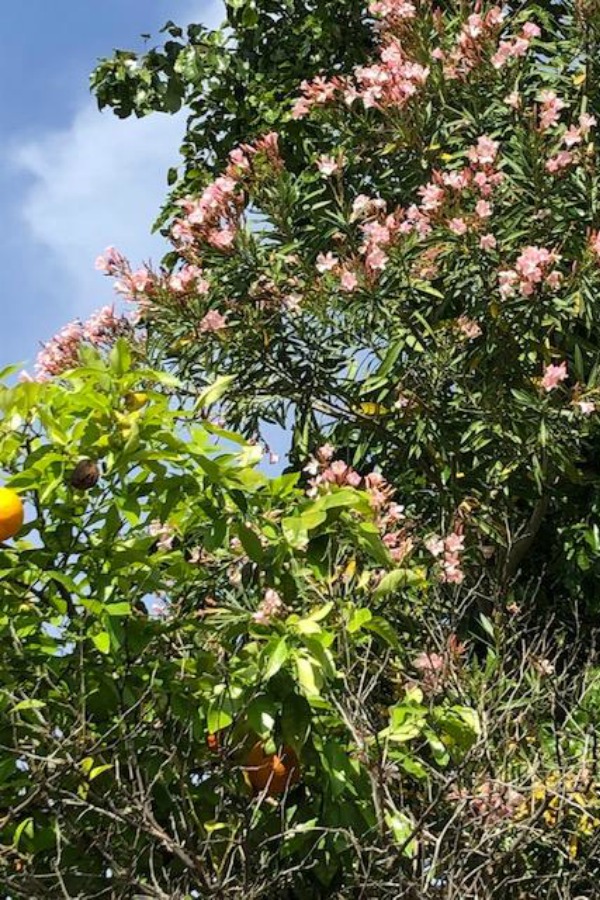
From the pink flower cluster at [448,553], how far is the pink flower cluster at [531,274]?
2.95 feet

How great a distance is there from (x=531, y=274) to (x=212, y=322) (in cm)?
125

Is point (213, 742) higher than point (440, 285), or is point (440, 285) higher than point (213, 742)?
point (440, 285)

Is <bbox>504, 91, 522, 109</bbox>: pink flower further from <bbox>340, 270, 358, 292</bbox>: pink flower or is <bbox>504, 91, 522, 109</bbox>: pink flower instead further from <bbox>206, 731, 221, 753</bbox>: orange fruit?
<bbox>206, 731, 221, 753</bbox>: orange fruit

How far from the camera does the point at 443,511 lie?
4.86 meters

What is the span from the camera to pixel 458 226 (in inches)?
188

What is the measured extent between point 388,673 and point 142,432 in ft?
4.46

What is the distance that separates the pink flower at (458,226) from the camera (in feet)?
15.6

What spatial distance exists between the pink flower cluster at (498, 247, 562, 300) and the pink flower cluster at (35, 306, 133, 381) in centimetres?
161

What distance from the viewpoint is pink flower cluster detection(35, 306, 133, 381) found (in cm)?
548

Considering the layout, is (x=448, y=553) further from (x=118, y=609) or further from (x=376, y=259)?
(x=118, y=609)

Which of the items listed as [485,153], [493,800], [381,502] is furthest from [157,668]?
[485,153]

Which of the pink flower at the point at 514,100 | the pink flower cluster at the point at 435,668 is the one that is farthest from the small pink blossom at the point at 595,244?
the pink flower cluster at the point at 435,668

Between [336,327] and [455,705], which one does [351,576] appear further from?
[336,327]

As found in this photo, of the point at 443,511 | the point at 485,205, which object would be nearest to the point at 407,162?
the point at 485,205
